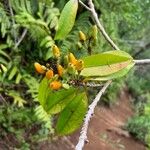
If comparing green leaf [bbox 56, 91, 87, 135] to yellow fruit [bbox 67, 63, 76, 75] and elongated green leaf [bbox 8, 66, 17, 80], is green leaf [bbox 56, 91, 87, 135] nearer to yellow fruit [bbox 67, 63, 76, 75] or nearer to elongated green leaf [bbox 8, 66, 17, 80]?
yellow fruit [bbox 67, 63, 76, 75]

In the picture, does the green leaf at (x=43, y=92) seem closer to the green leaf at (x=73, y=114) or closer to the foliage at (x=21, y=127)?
the green leaf at (x=73, y=114)

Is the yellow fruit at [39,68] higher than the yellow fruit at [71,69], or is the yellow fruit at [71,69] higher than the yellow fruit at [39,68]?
the yellow fruit at [39,68]

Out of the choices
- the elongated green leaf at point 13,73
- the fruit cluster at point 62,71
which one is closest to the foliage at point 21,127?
the elongated green leaf at point 13,73

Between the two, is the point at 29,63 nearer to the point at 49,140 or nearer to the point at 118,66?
the point at 49,140

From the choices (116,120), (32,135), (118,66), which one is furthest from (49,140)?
(116,120)

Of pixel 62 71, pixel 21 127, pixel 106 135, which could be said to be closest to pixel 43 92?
pixel 62 71

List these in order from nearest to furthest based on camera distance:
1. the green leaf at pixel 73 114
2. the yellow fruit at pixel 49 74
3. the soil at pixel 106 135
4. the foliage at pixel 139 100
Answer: the yellow fruit at pixel 49 74 < the green leaf at pixel 73 114 < the soil at pixel 106 135 < the foliage at pixel 139 100
